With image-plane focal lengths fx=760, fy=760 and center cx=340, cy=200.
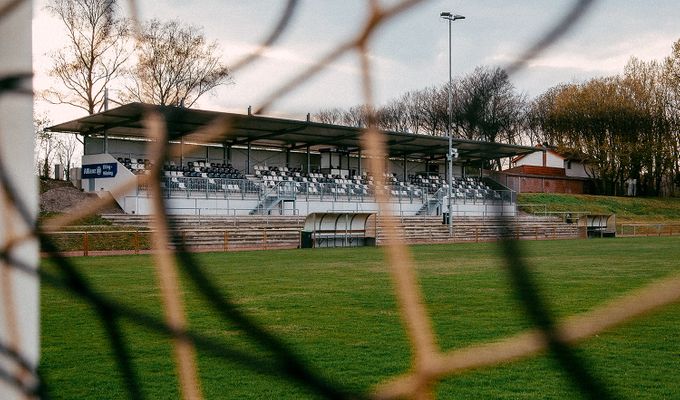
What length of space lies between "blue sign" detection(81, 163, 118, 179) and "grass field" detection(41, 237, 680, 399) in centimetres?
1001

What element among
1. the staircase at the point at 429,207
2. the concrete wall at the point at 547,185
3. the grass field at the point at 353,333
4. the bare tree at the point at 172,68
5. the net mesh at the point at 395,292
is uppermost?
the concrete wall at the point at 547,185

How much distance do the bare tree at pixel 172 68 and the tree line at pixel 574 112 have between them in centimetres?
13

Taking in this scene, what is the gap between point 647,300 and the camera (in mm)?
416

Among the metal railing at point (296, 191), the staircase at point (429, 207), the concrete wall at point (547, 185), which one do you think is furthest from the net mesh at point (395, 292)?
the concrete wall at point (547, 185)

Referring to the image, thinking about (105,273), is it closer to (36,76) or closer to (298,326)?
(298,326)

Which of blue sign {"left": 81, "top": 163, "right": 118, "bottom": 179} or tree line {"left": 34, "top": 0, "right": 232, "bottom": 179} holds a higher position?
blue sign {"left": 81, "top": 163, "right": 118, "bottom": 179}

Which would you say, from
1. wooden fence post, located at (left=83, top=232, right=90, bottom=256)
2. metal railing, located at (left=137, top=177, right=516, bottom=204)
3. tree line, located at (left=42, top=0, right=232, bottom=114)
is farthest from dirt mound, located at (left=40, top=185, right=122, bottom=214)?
tree line, located at (left=42, top=0, right=232, bottom=114)

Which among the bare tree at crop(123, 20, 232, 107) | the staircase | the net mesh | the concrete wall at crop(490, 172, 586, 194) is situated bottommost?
the staircase

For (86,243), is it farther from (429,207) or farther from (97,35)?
(429,207)

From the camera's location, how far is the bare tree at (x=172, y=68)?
28.7 inches

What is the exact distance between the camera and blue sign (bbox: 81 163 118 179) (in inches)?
712

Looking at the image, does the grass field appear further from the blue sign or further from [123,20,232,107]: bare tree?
the blue sign

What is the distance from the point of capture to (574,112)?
27.7 inches

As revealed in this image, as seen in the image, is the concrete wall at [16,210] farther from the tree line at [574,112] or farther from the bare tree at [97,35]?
the tree line at [574,112]
